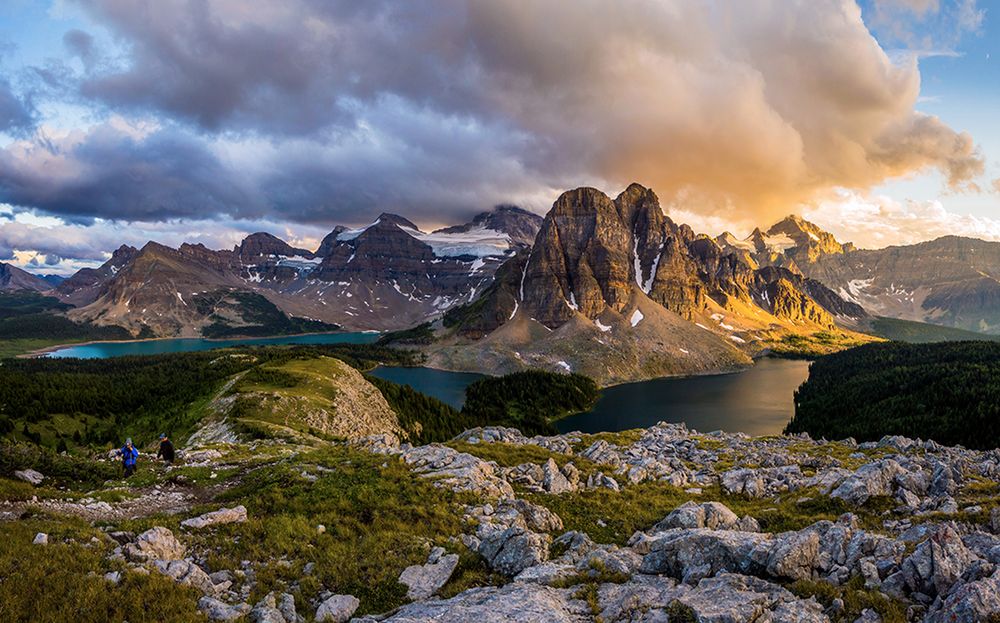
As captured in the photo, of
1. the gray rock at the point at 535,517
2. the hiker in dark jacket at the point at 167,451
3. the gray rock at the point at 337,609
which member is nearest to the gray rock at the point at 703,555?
the gray rock at the point at 535,517

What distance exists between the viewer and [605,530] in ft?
91.5

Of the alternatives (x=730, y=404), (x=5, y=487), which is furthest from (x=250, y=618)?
(x=730, y=404)

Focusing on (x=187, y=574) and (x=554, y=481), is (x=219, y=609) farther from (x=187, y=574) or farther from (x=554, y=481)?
(x=554, y=481)

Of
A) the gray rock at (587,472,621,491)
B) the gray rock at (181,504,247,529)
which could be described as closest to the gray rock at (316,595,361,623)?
the gray rock at (181,504,247,529)

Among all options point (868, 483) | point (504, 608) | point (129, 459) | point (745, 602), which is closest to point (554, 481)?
point (504, 608)

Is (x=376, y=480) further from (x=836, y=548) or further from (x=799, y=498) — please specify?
(x=799, y=498)

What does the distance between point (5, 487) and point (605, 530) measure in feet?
101

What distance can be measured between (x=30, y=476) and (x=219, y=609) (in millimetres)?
20196

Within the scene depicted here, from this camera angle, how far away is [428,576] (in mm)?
19578

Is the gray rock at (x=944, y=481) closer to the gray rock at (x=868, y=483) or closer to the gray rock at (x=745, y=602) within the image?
the gray rock at (x=868, y=483)

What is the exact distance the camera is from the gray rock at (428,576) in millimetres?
18578

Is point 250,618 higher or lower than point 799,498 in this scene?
higher

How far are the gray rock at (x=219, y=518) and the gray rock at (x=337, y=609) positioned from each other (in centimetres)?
896

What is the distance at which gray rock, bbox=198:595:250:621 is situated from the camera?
1501 cm
